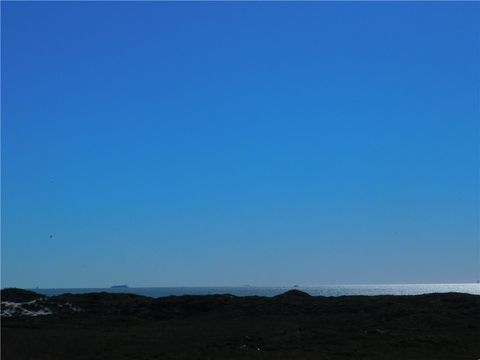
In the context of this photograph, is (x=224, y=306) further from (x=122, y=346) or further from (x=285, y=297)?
(x=122, y=346)

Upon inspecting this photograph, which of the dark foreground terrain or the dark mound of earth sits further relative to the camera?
the dark mound of earth

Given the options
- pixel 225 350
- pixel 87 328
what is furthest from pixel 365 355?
pixel 87 328

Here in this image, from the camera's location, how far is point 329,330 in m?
34.4

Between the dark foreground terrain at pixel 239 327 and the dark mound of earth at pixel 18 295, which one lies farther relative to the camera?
the dark mound of earth at pixel 18 295

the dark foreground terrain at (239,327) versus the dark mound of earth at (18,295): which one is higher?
the dark mound of earth at (18,295)

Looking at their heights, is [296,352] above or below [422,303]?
below

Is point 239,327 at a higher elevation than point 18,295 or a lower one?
lower

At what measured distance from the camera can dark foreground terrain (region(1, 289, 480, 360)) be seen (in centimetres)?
2809

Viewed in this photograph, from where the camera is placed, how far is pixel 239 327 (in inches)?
1444

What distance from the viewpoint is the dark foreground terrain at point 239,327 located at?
28.1 m

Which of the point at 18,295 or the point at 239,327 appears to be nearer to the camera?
the point at 239,327

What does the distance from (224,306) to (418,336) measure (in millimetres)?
18084

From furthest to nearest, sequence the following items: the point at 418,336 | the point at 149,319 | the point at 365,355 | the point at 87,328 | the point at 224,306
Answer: the point at 224,306, the point at 149,319, the point at 87,328, the point at 418,336, the point at 365,355

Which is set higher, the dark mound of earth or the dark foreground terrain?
the dark mound of earth
